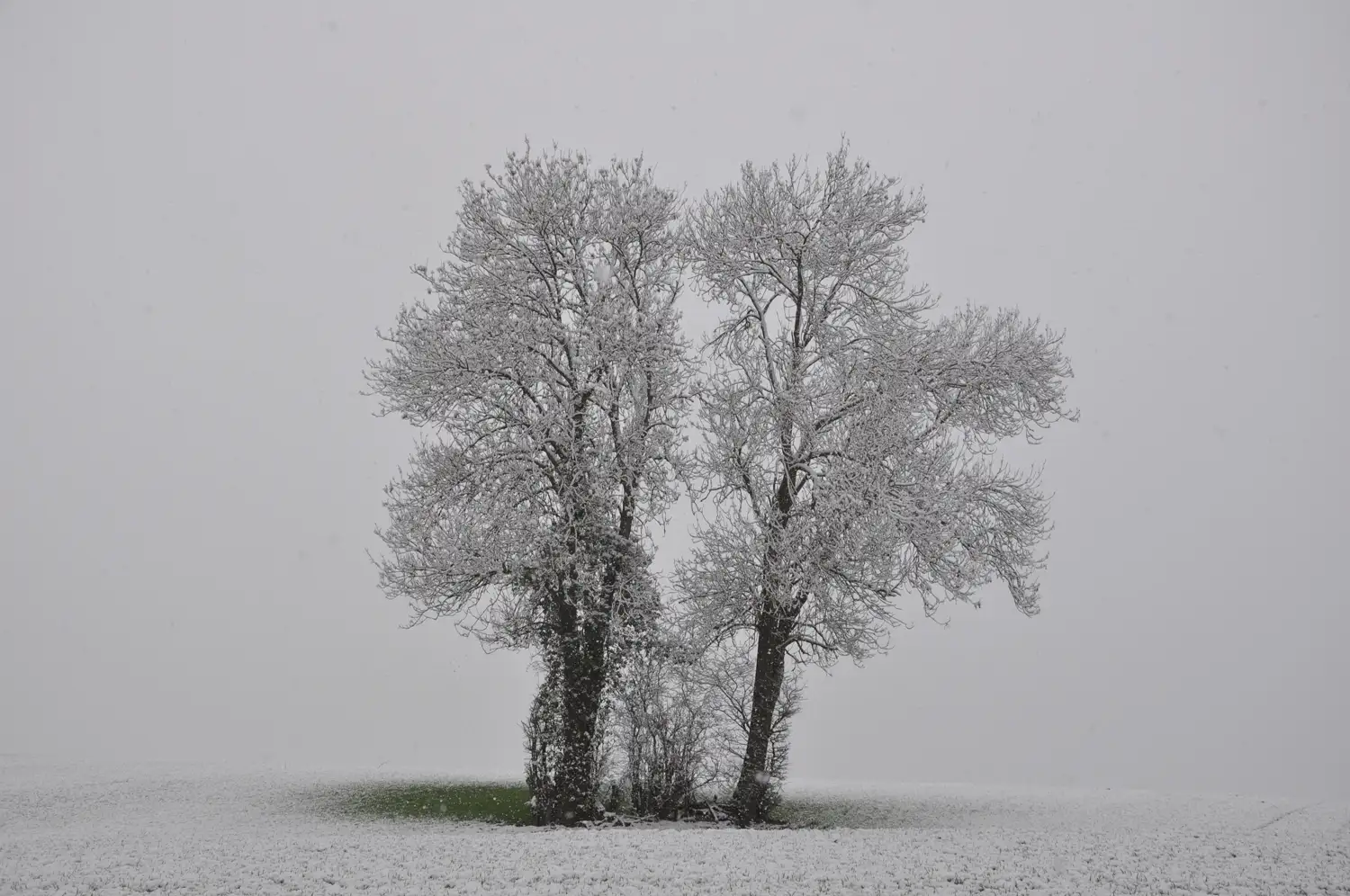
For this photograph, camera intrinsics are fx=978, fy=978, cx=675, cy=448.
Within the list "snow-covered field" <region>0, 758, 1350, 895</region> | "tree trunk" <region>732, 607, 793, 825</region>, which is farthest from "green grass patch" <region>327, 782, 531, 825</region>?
"tree trunk" <region>732, 607, 793, 825</region>

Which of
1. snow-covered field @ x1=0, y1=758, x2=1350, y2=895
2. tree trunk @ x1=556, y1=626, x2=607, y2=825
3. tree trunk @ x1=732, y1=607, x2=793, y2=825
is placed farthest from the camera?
tree trunk @ x1=732, y1=607, x2=793, y2=825

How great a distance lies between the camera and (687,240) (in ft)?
62.6

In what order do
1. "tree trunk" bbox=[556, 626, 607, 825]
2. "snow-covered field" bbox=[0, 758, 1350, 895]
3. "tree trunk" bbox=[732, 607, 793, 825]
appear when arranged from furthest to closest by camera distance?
"tree trunk" bbox=[732, 607, 793, 825] → "tree trunk" bbox=[556, 626, 607, 825] → "snow-covered field" bbox=[0, 758, 1350, 895]

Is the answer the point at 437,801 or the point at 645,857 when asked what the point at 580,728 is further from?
the point at 645,857

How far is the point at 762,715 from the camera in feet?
58.9

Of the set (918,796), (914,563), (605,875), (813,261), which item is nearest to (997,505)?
(914,563)

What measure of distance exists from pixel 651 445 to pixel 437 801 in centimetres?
857

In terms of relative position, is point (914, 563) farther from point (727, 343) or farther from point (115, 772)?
point (115, 772)

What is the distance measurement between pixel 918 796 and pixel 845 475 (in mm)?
10385

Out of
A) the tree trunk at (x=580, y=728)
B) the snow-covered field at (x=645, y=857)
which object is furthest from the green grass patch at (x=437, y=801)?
the snow-covered field at (x=645, y=857)

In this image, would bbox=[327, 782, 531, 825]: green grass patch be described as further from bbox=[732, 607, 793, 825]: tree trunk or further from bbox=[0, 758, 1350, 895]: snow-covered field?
bbox=[732, 607, 793, 825]: tree trunk

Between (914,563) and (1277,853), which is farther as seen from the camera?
(914,563)

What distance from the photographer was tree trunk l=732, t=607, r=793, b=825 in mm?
17688

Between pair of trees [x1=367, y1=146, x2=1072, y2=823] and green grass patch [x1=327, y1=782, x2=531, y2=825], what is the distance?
157 cm
